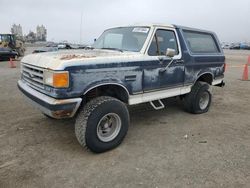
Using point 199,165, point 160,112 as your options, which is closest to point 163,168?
point 199,165

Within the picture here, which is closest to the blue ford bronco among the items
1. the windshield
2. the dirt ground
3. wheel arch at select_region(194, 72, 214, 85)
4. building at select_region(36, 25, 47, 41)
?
the windshield

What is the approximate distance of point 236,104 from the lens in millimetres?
7398

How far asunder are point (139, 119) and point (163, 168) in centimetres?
223

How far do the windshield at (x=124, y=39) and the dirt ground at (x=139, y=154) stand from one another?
1661 mm

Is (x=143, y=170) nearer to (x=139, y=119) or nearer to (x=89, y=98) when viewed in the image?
(x=89, y=98)

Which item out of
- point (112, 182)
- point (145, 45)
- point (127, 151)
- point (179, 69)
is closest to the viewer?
point (112, 182)

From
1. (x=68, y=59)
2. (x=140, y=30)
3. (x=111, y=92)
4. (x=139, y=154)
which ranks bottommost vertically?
(x=139, y=154)

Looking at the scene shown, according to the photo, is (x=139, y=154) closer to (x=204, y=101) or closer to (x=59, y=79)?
Answer: (x=59, y=79)

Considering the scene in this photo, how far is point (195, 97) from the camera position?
607cm

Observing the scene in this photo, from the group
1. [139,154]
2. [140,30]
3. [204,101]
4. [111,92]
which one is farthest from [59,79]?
[204,101]

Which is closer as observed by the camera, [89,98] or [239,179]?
[239,179]

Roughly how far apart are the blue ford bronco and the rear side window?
0.03 m

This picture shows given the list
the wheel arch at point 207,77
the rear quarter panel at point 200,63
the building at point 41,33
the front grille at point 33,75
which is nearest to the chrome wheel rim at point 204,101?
the wheel arch at point 207,77

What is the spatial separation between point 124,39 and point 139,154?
2.34 m
